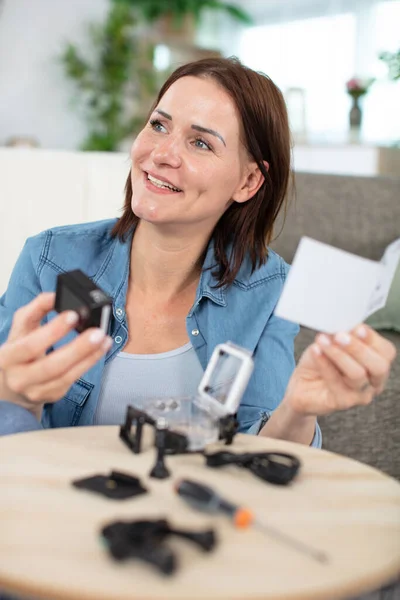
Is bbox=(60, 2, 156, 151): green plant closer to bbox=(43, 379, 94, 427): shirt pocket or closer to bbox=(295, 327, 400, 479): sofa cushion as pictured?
bbox=(295, 327, 400, 479): sofa cushion

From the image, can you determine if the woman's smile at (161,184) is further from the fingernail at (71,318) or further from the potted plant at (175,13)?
the potted plant at (175,13)

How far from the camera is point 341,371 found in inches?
37.5

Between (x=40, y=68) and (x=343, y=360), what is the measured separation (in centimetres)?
564

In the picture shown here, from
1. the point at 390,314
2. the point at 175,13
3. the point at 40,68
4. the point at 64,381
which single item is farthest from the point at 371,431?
the point at 175,13

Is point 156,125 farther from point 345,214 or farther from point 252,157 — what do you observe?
point 345,214

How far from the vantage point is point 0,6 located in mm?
5766

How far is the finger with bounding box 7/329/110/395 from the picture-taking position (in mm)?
887

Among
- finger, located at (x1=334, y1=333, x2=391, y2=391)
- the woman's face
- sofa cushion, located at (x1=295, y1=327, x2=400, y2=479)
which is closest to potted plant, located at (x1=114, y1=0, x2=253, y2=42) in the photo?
sofa cushion, located at (x1=295, y1=327, x2=400, y2=479)

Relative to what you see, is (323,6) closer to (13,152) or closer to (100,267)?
(13,152)

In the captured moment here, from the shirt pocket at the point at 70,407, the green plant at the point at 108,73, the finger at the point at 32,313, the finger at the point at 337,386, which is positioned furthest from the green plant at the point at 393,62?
Result: the green plant at the point at 108,73

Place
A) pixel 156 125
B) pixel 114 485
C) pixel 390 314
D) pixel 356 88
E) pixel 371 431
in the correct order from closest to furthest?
pixel 114 485 < pixel 156 125 < pixel 371 431 < pixel 390 314 < pixel 356 88

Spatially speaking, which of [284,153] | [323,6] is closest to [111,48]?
[323,6]

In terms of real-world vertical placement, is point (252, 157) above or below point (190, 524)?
above

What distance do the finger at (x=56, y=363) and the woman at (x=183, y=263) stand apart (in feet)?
0.98
